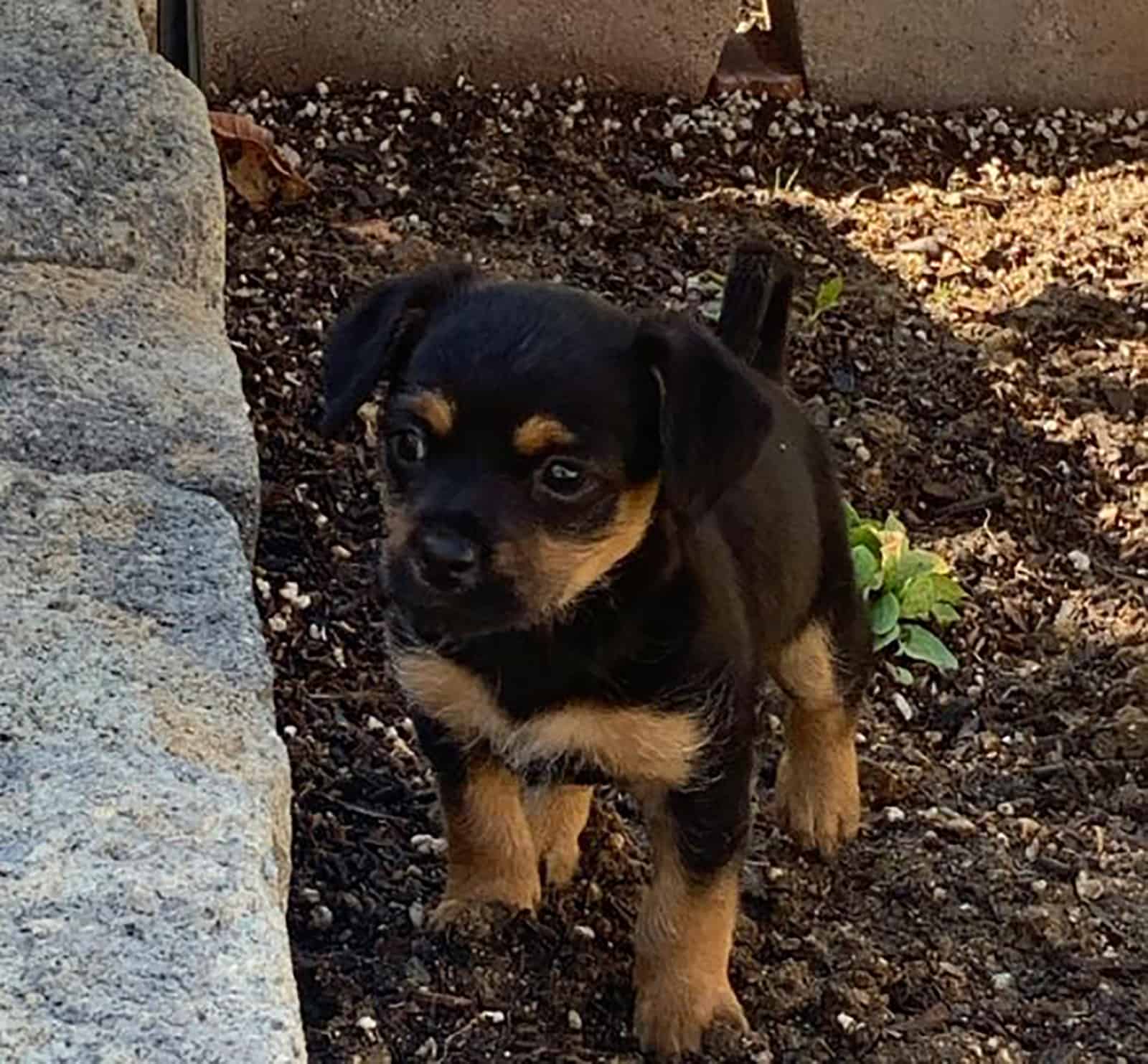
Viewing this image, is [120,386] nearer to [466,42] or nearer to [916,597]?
[916,597]

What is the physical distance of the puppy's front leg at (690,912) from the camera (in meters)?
3.59

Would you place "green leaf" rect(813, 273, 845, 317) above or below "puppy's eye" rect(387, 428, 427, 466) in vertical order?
below

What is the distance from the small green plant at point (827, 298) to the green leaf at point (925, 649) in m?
1.25

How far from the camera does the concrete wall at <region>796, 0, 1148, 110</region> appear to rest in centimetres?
719

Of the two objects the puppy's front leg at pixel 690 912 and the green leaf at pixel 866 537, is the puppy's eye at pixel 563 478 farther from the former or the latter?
the green leaf at pixel 866 537

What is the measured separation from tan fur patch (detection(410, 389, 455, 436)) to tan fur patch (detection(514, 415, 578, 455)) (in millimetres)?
92

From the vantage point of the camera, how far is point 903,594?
4.95 metres

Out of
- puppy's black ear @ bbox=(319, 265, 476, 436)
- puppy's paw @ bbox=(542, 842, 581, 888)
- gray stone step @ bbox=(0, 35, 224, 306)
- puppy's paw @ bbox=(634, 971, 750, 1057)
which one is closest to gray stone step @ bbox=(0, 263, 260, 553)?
gray stone step @ bbox=(0, 35, 224, 306)

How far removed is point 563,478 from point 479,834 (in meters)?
0.74

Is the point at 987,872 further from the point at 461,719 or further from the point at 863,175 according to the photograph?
the point at 863,175

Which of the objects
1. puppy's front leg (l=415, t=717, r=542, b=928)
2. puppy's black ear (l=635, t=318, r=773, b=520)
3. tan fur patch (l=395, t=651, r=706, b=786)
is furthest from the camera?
puppy's front leg (l=415, t=717, r=542, b=928)

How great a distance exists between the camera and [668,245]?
6.26 m

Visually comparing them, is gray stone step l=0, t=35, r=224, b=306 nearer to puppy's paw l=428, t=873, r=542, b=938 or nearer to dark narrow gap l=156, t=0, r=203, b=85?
dark narrow gap l=156, t=0, r=203, b=85

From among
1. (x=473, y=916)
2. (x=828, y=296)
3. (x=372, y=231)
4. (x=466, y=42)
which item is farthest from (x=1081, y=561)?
(x=466, y=42)
